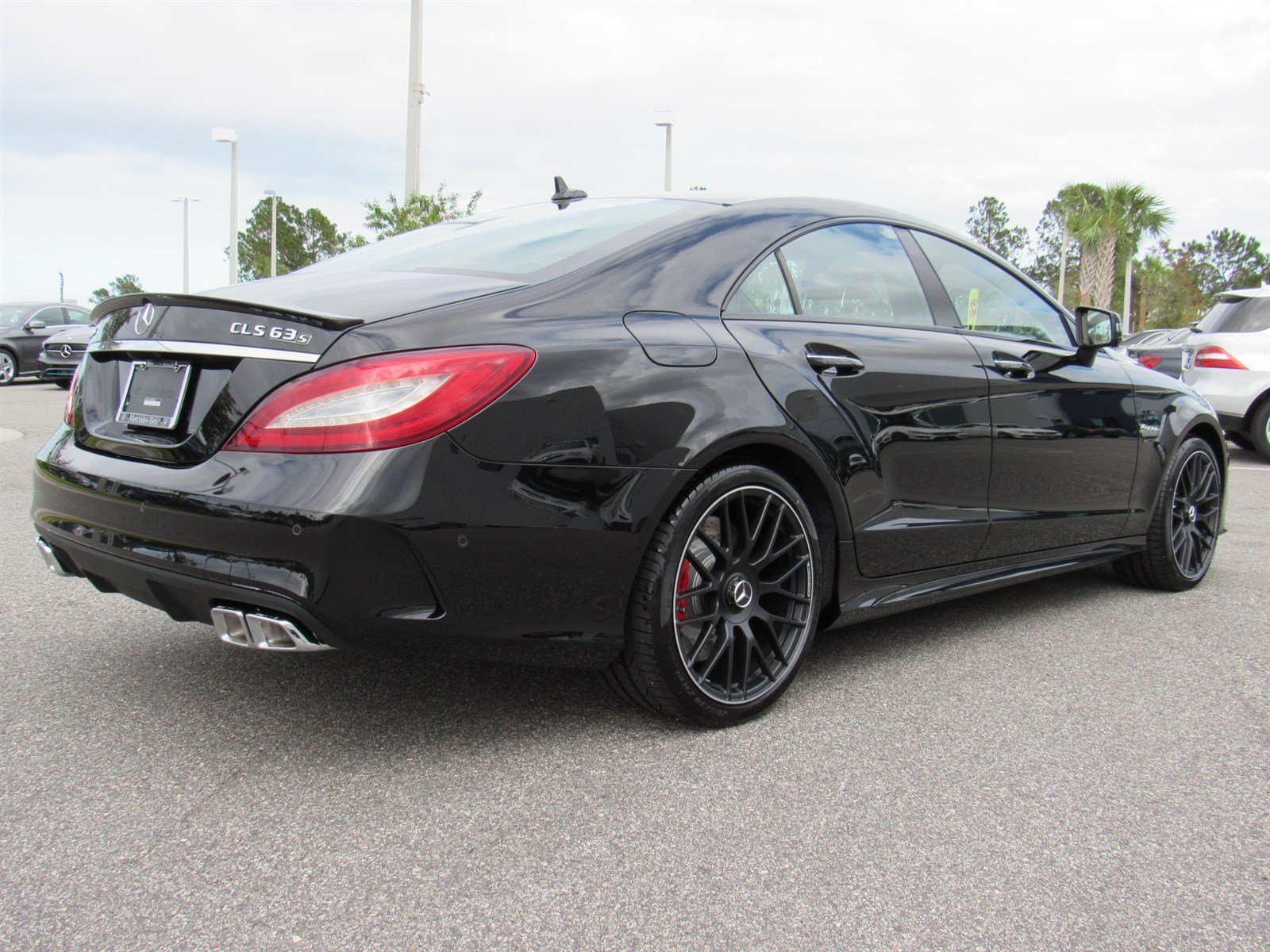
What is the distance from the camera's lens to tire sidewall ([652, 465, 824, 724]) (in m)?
2.71

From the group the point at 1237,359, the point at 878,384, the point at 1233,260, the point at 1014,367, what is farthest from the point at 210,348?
the point at 1233,260

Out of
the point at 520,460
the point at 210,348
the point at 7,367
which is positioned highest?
the point at 210,348

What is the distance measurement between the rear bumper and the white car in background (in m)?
10.1

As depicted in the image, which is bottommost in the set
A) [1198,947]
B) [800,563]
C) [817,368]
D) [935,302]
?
[1198,947]

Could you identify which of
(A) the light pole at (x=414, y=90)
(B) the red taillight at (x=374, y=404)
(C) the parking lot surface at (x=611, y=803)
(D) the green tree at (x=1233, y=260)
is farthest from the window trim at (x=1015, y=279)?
(D) the green tree at (x=1233, y=260)

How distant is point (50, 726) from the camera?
110 inches

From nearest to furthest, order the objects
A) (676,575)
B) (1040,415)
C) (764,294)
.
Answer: (676,575) < (764,294) < (1040,415)

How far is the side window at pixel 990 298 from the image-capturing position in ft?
12.5

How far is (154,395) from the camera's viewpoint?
103 inches

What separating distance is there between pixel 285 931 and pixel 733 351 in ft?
5.56

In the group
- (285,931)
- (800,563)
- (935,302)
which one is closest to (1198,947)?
(800,563)

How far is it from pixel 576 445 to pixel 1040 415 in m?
2.08

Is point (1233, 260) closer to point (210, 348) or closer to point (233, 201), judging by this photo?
point (233, 201)

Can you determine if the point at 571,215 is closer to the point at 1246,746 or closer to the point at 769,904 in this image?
the point at 769,904
